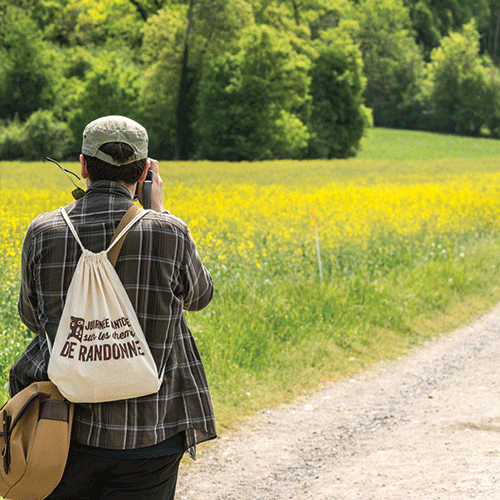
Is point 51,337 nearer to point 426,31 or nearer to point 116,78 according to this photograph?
point 116,78

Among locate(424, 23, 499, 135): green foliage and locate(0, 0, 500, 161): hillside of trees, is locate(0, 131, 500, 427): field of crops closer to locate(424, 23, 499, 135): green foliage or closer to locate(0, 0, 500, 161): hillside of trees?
locate(0, 0, 500, 161): hillside of trees

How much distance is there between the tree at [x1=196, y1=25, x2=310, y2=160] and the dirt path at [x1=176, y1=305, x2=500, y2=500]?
49.0 metres

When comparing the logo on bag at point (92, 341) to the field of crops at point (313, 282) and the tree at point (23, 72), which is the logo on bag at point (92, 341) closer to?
the field of crops at point (313, 282)

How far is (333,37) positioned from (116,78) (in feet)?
81.5

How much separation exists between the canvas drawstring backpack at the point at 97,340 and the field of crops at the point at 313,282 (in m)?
2.90

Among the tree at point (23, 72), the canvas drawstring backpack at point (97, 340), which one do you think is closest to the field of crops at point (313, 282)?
the canvas drawstring backpack at point (97, 340)

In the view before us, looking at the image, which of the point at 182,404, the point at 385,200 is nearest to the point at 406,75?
the point at 385,200

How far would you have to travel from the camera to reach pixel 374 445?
4984 mm

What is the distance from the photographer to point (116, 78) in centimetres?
5575

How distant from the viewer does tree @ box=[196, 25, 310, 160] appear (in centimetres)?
5550

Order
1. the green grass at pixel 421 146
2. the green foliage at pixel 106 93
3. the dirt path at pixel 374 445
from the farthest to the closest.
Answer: the green grass at pixel 421 146
the green foliage at pixel 106 93
the dirt path at pixel 374 445

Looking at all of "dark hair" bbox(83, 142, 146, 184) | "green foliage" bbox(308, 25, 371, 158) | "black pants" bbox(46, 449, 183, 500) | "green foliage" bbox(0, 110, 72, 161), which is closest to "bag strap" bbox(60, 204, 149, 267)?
"dark hair" bbox(83, 142, 146, 184)

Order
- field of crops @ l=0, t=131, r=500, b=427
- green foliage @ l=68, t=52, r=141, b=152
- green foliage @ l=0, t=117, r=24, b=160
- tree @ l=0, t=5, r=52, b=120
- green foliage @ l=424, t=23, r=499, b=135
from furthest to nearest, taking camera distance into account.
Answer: green foliage @ l=424, t=23, r=499, b=135
tree @ l=0, t=5, r=52, b=120
green foliage @ l=68, t=52, r=141, b=152
green foliage @ l=0, t=117, r=24, b=160
field of crops @ l=0, t=131, r=500, b=427

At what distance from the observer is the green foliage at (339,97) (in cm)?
6481
